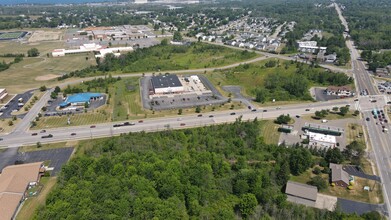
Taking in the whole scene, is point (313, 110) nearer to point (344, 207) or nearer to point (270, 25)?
point (344, 207)

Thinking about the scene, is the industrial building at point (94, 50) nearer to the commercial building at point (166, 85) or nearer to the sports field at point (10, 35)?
the commercial building at point (166, 85)

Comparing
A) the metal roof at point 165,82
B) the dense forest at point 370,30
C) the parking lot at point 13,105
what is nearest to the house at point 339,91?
the metal roof at point 165,82

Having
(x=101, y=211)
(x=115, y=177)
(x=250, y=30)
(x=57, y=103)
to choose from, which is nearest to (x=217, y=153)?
(x=115, y=177)

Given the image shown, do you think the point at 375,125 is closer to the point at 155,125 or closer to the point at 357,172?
the point at 357,172

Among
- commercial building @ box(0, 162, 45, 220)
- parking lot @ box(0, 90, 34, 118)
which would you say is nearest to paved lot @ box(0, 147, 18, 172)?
commercial building @ box(0, 162, 45, 220)

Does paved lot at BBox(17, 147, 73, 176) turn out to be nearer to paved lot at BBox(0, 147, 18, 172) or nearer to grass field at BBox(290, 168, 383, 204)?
paved lot at BBox(0, 147, 18, 172)
